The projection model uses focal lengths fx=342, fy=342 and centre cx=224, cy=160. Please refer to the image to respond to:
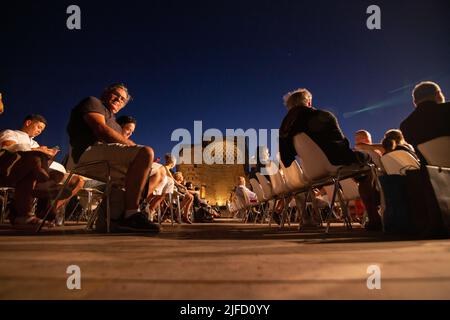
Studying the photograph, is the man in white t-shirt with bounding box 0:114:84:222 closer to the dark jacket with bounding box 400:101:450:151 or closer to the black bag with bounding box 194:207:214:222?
the dark jacket with bounding box 400:101:450:151

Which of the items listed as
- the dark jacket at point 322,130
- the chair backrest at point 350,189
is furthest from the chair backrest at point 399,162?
the chair backrest at point 350,189

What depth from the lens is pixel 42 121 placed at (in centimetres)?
347

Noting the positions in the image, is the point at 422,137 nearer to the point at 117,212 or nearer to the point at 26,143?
the point at 117,212

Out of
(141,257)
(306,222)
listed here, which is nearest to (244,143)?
(306,222)

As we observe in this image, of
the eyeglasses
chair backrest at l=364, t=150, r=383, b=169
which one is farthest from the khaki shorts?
chair backrest at l=364, t=150, r=383, b=169

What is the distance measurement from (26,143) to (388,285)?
125 inches

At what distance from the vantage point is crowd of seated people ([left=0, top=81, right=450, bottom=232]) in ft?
7.52

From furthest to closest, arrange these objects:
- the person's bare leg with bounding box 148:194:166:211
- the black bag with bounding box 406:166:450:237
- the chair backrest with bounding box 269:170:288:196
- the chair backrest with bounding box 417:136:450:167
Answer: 1. the person's bare leg with bounding box 148:194:166:211
2. the chair backrest with bounding box 269:170:288:196
3. the chair backrest with bounding box 417:136:450:167
4. the black bag with bounding box 406:166:450:237

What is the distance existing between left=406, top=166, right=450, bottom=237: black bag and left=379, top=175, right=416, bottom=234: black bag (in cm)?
29

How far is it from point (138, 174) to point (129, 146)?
0.66ft

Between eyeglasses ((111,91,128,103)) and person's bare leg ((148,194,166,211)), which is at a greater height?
eyeglasses ((111,91,128,103))

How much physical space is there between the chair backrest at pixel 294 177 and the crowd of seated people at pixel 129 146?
9cm
